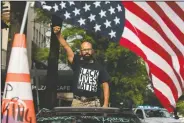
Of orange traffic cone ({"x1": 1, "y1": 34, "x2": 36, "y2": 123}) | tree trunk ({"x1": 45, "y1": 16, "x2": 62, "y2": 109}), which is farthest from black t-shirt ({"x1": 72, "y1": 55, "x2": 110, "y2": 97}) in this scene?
tree trunk ({"x1": 45, "y1": 16, "x2": 62, "y2": 109})

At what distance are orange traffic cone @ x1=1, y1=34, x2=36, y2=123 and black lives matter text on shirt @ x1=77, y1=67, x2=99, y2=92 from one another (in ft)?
5.97

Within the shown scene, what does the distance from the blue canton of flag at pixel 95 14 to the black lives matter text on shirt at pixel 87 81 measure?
3.24 feet

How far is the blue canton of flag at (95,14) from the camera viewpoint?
498cm

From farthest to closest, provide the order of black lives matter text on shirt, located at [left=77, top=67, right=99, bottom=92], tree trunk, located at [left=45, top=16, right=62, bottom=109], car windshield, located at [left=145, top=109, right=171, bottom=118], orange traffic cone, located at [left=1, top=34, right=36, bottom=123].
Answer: car windshield, located at [left=145, top=109, right=171, bottom=118]
tree trunk, located at [left=45, top=16, right=62, bottom=109]
black lives matter text on shirt, located at [left=77, top=67, right=99, bottom=92]
orange traffic cone, located at [left=1, top=34, right=36, bottom=123]

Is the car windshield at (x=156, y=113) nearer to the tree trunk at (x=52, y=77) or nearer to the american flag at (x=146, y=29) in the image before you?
the tree trunk at (x=52, y=77)

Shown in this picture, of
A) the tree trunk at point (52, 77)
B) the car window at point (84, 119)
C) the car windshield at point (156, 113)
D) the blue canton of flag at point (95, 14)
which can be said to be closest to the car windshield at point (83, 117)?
the car window at point (84, 119)

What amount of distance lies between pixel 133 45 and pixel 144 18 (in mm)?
324

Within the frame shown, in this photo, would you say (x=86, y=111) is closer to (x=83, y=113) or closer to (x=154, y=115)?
(x=83, y=113)

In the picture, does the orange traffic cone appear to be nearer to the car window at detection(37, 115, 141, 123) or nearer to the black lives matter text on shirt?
the car window at detection(37, 115, 141, 123)

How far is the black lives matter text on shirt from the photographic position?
592cm

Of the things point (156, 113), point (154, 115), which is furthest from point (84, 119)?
point (156, 113)

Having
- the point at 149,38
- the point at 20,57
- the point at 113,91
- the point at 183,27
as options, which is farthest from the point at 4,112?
the point at 113,91

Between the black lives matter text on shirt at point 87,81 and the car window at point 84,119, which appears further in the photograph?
the black lives matter text on shirt at point 87,81

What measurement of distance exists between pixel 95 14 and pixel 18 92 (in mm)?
1398
